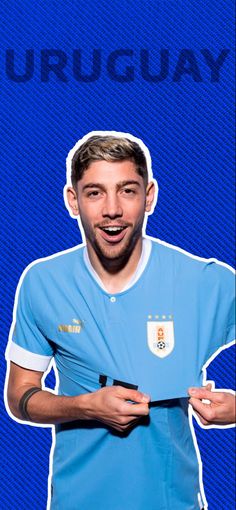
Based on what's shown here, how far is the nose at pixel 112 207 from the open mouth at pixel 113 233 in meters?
0.02

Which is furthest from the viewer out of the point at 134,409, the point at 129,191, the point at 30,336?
the point at 30,336

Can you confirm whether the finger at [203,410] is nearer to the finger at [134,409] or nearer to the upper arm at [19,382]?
the finger at [134,409]

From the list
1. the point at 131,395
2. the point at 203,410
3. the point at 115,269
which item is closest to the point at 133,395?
the point at 131,395

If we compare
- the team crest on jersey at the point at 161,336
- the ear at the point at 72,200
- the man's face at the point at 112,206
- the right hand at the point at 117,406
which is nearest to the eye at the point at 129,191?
the man's face at the point at 112,206

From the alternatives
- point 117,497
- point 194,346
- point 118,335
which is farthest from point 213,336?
point 117,497

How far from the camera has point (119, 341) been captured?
1.84 metres

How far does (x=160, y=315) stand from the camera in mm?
1858

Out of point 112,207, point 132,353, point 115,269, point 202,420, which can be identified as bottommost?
point 202,420

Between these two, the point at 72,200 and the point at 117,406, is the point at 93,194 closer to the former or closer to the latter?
the point at 72,200

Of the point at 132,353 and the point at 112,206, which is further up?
the point at 112,206

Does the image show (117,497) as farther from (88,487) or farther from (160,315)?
(160,315)

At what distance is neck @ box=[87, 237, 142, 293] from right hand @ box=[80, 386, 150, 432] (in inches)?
8.9

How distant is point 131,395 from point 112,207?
33cm

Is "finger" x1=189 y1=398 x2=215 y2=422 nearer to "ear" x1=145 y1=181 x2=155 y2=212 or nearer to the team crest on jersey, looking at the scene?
the team crest on jersey
